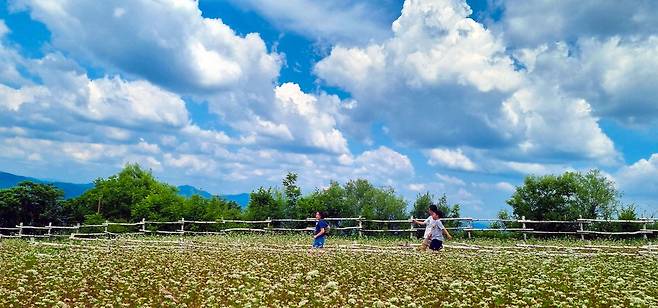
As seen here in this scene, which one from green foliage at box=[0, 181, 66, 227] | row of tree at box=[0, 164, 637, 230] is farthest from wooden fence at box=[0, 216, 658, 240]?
green foliage at box=[0, 181, 66, 227]

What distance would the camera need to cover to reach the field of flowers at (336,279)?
517 inches

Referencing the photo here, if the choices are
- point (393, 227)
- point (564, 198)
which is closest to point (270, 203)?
point (393, 227)

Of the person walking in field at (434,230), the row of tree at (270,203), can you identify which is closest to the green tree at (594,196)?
the row of tree at (270,203)

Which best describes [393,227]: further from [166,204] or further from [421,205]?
[166,204]

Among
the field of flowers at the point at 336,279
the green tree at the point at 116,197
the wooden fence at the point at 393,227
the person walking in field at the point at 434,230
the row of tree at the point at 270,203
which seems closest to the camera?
the field of flowers at the point at 336,279

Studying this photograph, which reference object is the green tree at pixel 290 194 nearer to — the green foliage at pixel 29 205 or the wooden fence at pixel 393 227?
the wooden fence at pixel 393 227

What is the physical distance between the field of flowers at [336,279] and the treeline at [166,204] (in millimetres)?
26283

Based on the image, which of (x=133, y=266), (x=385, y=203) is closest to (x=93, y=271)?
(x=133, y=266)

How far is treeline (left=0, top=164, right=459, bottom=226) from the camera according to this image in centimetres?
5272

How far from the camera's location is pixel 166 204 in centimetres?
6631

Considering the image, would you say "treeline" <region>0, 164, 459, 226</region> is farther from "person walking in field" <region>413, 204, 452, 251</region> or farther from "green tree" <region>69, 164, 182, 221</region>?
"person walking in field" <region>413, 204, 452, 251</region>

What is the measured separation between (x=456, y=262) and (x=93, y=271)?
11934 millimetres

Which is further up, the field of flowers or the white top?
the white top

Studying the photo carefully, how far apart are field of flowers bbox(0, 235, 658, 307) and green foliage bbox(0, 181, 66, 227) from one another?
2030 inches
